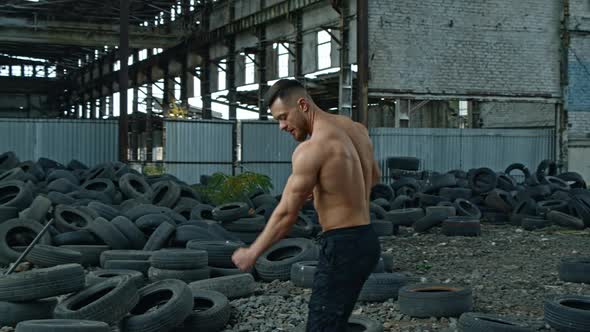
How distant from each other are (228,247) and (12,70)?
1818 inches

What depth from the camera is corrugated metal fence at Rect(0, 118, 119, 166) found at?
19.8 metres

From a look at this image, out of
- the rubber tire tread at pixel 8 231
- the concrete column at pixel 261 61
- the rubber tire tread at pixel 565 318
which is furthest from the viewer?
the concrete column at pixel 261 61

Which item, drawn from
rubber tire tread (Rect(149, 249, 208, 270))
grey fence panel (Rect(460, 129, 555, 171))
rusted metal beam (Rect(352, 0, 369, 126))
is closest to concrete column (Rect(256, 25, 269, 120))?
rusted metal beam (Rect(352, 0, 369, 126))

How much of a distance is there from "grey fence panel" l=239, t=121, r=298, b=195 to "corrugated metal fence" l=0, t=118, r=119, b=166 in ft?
13.5

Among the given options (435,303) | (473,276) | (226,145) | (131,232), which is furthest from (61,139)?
(435,303)

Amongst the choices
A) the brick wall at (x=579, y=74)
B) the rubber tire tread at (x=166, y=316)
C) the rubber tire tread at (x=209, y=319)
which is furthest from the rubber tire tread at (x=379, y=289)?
the brick wall at (x=579, y=74)

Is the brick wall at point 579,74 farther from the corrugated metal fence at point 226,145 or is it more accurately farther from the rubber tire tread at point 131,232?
the rubber tire tread at point 131,232

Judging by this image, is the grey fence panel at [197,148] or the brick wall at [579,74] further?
the brick wall at [579,74]

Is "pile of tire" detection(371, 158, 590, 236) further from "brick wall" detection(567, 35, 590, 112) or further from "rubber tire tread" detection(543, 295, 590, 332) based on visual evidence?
"brick wall" detection(567, 35, 590, 112)

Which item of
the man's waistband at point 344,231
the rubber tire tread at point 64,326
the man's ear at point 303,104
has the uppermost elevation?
the man's ear at point 303,104

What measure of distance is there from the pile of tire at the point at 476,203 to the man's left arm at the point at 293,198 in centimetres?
890

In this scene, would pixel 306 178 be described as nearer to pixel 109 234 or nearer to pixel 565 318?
pixel 565 318

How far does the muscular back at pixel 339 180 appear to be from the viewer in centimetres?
385

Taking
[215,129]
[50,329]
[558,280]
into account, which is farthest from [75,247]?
[215,129]
